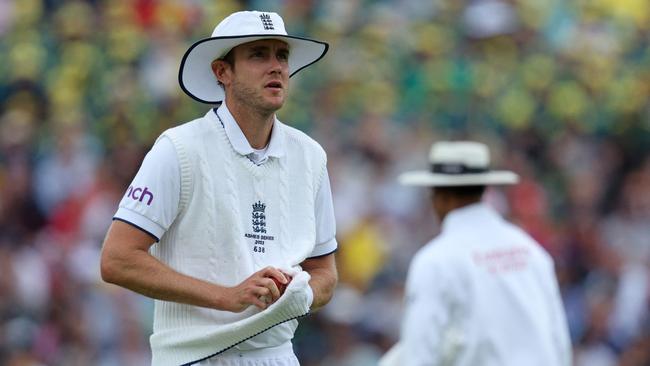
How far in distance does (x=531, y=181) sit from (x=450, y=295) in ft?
26.0

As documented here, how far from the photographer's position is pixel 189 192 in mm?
5895

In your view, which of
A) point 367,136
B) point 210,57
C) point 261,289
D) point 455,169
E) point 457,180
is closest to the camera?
point 261,289

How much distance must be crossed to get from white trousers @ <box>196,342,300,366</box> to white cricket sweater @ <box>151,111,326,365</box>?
0.04 metres

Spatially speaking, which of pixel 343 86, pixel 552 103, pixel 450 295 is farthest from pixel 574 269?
pixel 450 295

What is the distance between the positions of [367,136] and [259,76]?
773cm

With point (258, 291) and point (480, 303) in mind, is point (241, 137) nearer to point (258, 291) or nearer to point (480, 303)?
point (258, 291)

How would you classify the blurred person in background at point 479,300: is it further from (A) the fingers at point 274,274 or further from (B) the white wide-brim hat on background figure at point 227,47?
(B) the white wide-brim hat on background figure at point 227,47

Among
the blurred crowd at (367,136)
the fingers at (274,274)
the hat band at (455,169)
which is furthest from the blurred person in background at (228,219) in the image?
the blurred crowd at (367,136)

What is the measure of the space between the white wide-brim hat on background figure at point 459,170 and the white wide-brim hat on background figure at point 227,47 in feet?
2.37

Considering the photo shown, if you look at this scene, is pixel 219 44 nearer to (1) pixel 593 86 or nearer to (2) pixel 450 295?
(2) pixel 450 295

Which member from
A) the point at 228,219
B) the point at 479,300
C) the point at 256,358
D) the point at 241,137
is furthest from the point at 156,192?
the point at 479,300

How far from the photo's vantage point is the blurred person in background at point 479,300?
582 cm

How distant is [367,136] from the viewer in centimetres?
1380

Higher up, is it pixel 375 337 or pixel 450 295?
pixel 450 295
